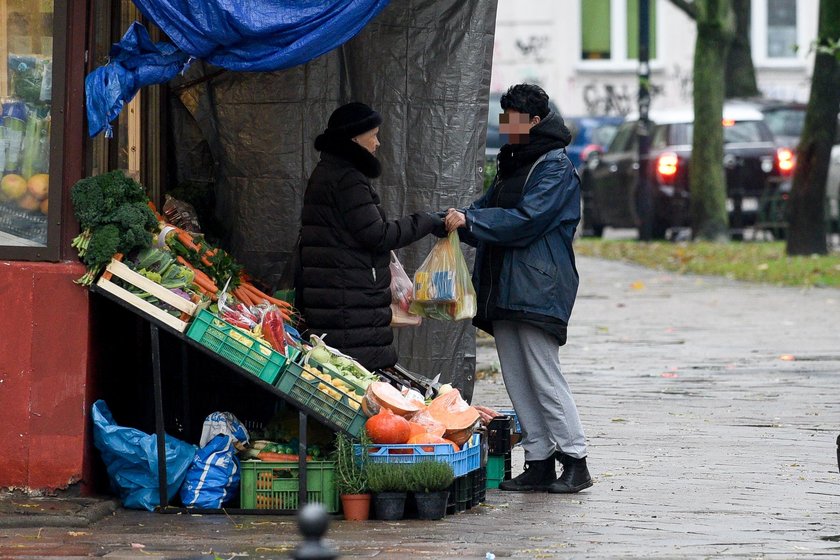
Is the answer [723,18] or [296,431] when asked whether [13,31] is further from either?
[723,18]

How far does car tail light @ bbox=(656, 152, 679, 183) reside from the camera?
24.1 meters

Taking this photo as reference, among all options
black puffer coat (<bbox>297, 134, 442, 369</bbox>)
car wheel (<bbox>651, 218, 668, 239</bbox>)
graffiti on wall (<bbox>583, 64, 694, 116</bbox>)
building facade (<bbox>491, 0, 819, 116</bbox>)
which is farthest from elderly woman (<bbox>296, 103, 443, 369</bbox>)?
graffiti on wall (<bbox>583, 64, 694, 116</bbox>)

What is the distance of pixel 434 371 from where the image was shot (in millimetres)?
9086

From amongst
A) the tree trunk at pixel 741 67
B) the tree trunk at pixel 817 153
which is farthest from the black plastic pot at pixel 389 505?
the tree trunk at pixel 741 67

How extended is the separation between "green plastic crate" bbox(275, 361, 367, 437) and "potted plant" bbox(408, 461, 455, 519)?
0.33 m

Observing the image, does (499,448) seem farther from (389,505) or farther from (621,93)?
(621,93)

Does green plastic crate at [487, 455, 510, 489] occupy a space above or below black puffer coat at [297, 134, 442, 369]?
below

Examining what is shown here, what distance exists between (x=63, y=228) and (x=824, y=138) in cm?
1426

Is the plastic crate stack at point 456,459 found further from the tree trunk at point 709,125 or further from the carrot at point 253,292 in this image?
the tree trunk at point 709,125

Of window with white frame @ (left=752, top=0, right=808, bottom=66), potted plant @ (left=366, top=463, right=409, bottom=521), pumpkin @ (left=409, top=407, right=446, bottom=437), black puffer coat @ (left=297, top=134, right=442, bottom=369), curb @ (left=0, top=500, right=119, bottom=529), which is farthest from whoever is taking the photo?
window with white frame @ (left=752, top=0, right=808, bottom=66)

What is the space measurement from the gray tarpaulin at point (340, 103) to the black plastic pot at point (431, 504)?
2.07m

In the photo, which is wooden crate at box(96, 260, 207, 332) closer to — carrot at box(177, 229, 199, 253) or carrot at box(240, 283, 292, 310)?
carrot at box(177, 229, 199, 253)

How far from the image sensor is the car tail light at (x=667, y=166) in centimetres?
2406

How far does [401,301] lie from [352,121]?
0.95 metres
